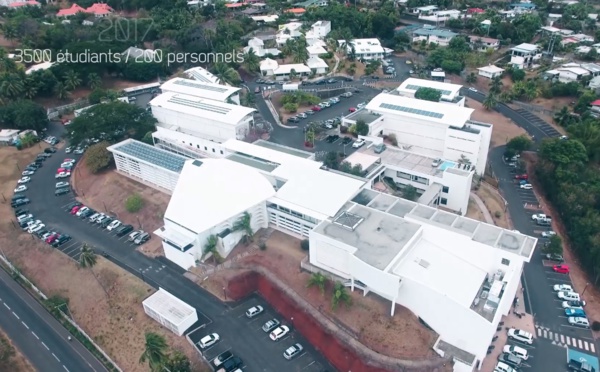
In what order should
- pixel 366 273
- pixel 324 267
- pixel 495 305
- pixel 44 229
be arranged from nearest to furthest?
pixel 495 305 < pixel 366 273 < pixel 324 267 < pixel 44 229

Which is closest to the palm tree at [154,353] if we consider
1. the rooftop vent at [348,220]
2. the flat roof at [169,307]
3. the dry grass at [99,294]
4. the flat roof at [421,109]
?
the dry grass at [99,294]

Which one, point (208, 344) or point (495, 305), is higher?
point (495, 305)

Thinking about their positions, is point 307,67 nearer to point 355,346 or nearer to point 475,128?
point 475,128

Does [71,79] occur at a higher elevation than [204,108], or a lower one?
higher

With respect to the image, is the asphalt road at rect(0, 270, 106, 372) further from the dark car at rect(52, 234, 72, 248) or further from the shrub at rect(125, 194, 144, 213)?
the shrub at rect(125, 194, 144, 213)

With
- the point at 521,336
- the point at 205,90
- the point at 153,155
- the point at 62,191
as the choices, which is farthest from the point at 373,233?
the point at 62,191

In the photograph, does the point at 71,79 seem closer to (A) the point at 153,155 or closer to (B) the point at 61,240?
(A) the point at 153,155

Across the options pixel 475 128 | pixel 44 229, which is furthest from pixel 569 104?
pixel 44 229

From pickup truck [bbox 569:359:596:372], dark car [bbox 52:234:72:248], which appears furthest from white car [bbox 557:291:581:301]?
dark car [bbox 52:234:72:248]
